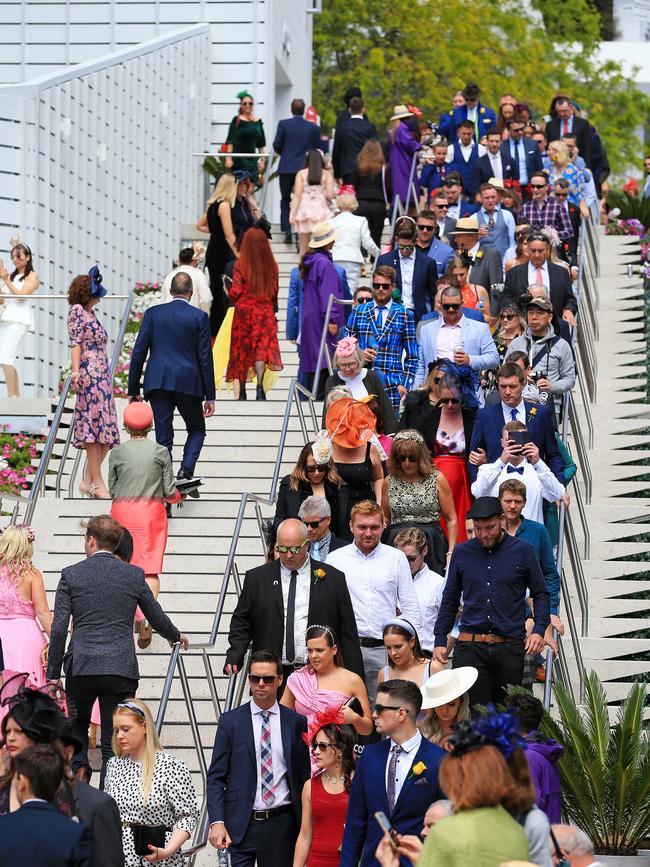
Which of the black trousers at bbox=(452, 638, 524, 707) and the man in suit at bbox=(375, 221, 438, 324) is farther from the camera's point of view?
the man in suit at bbox=(375, 221, 438, 324)

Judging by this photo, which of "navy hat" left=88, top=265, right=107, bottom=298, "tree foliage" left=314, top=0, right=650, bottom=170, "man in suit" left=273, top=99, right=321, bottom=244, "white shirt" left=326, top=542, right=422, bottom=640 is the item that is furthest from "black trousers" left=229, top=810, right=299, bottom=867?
"tree foliage" left=314, top=0, right=650, bottom=170

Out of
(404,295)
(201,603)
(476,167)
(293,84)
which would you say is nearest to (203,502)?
(201,603)

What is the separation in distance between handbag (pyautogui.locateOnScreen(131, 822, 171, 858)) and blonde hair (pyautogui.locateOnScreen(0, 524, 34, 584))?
7.44 ft

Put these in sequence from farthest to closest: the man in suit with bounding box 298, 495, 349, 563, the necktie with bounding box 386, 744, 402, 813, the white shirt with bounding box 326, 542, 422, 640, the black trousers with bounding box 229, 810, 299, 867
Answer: the man in suit with bounding box 298, 495, 349, 563
the white shirt with bounding box 326, 542, 422, 640
the black trousers with bounding box 229, 810, 299, 867
the necktie with bounding box 386, 744, 402, 813

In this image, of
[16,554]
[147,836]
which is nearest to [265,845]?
[147,836]

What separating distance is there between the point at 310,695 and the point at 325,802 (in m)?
0.97

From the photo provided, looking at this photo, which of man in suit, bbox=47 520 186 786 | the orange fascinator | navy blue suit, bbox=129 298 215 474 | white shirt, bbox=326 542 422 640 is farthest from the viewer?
navy blue suit, bbox=129 298 215 474

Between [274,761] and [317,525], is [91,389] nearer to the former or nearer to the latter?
[317,525]

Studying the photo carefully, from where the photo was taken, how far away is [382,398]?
1512 centimetres

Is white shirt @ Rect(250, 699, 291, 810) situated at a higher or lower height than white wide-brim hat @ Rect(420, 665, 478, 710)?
lower

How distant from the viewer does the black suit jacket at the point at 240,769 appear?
10414 mm

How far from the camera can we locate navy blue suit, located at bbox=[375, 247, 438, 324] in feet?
59.2

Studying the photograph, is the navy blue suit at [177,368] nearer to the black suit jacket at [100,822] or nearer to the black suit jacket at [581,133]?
the black suit jacket at [100,822]

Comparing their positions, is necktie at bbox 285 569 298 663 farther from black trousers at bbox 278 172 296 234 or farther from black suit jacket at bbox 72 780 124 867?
black trousers at bbox 278 172 296 234
